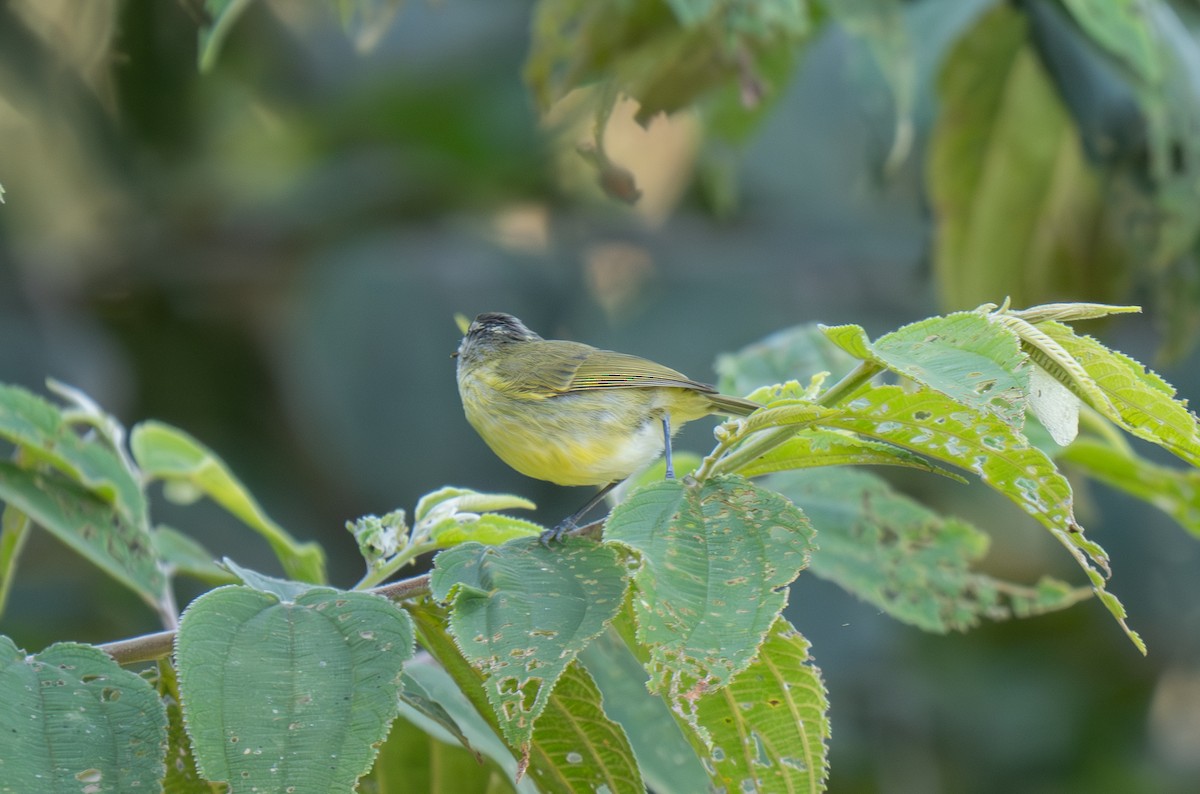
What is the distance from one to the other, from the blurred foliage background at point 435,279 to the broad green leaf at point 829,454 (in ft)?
7.01

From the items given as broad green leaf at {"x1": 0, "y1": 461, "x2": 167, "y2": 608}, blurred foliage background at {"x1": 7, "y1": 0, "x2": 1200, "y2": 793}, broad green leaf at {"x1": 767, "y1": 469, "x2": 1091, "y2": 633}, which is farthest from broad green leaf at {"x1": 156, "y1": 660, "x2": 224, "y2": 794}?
blurred foliage background at {"x1": 7, "y1": 0, "x2": 1200, "y2": 793}

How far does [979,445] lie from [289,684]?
58cm

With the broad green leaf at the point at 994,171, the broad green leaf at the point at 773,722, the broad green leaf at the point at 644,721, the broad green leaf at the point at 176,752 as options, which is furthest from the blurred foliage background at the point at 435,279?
the broad green leaf at the point at 176,752

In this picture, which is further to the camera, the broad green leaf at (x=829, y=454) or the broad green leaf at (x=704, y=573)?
the broad green leaf at (x=829, y=454)

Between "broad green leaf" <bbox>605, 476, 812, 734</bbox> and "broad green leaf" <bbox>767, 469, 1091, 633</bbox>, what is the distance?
83 centimetres

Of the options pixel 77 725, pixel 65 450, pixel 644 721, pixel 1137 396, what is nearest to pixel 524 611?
pixel 77 725

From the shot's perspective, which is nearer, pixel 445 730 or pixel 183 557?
pixel 445 730

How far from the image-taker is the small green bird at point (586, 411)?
2057 mm

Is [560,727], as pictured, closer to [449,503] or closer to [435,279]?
[449,503]

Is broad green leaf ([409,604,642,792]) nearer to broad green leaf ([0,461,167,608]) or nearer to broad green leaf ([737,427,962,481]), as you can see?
broad green leaf ([737,427,962,481])

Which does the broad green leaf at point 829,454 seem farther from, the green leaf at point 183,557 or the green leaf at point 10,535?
the green leaf at point 10,535

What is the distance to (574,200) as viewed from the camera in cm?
522

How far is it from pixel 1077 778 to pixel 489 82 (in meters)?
3.39

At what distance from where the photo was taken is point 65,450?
1.74m
